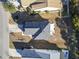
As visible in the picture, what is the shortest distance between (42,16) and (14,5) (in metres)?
0.53

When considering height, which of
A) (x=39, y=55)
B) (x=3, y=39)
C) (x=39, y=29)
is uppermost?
(x=3, y=39)

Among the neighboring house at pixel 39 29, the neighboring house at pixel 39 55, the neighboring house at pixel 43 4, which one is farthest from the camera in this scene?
the neighboring house at pixel 43 4

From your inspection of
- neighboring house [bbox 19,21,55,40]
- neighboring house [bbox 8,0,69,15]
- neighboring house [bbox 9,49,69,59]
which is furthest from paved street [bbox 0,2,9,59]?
neighboring house [bbox 8,0,69,15]

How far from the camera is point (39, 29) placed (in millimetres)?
2908

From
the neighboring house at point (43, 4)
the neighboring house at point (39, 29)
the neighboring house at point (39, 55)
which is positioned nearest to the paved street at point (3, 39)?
the neighboring house at point (39, 55)

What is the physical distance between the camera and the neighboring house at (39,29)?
2.80 m

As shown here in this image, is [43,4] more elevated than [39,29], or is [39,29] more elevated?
[43,4]

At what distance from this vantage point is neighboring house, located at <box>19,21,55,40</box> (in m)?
2.80

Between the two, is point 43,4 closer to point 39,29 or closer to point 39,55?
point 39,29

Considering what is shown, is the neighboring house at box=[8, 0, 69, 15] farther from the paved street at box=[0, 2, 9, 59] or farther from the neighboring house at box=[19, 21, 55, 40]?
the paved street at box=[0, 2, 9, 59]

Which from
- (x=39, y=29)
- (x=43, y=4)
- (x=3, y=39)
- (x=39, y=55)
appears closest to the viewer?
(x=3, y=39)

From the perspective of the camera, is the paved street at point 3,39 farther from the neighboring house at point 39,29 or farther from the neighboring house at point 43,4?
the neighboring house at point 43,4

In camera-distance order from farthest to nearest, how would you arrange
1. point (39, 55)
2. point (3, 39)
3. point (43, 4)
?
point (43, 4) → point (39, 55) → point (3, 39)

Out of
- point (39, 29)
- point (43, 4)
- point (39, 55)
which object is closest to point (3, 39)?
point (39, 55)
